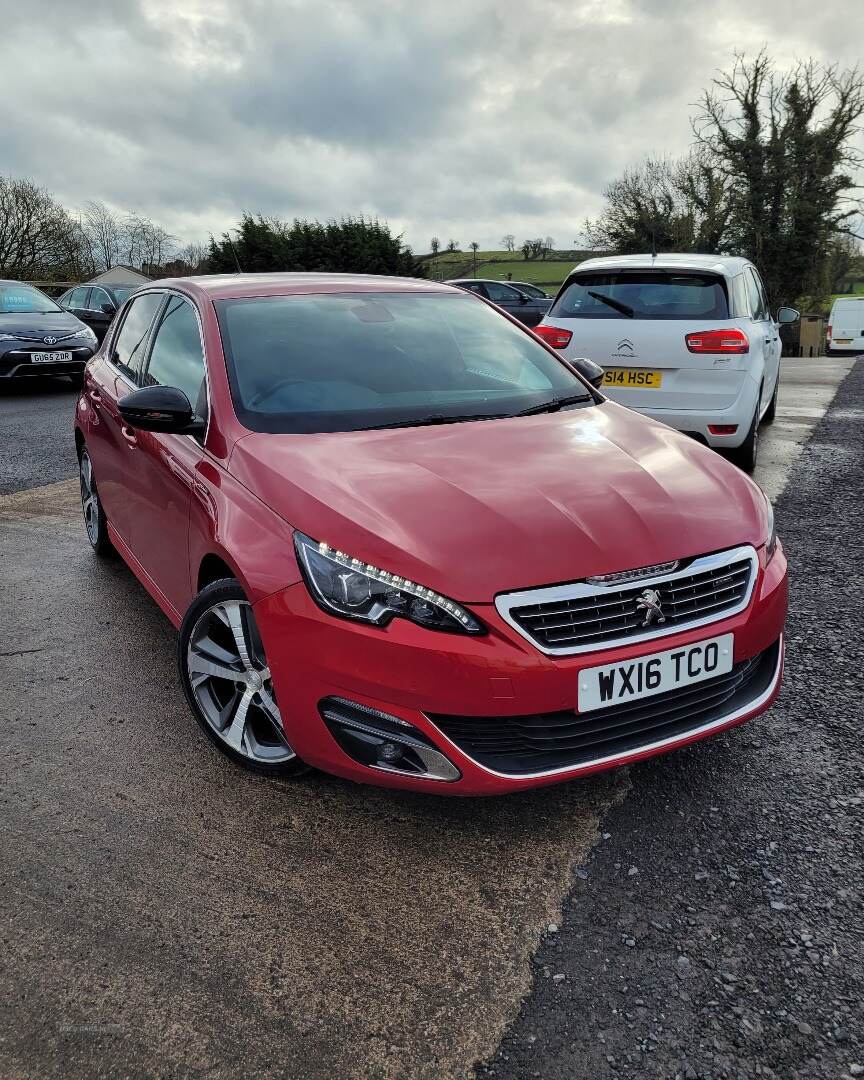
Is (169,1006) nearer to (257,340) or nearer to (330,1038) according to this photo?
(330,1038)

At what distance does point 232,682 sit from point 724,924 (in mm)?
1634

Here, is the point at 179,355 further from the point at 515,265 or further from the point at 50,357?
the point at 515,265

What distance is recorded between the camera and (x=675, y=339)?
249 inches

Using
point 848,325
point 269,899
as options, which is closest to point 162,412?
point 269,899

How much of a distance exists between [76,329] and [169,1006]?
11970mm

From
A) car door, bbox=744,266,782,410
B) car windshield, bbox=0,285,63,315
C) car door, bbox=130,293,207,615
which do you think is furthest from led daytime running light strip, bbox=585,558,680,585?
car windshield, bbox=0,285,63,315

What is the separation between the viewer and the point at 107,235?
5769 centimetres

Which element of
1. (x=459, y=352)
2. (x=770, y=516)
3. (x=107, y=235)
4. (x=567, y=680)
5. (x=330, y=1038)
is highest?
(x=107, y=235)

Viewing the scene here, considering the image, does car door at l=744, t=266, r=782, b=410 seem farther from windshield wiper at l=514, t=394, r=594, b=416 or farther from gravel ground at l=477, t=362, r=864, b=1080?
gravel ground at l=477, t=362, r=864, b=1080

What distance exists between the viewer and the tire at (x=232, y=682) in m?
2.69

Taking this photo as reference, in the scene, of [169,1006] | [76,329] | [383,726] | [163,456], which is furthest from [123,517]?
[76,329]

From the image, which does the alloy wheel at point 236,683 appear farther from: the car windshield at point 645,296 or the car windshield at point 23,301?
the car windshield at point 23,301

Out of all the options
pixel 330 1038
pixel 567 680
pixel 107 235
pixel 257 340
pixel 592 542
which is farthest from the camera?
pixel 107 235

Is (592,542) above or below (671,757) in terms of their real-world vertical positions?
above
